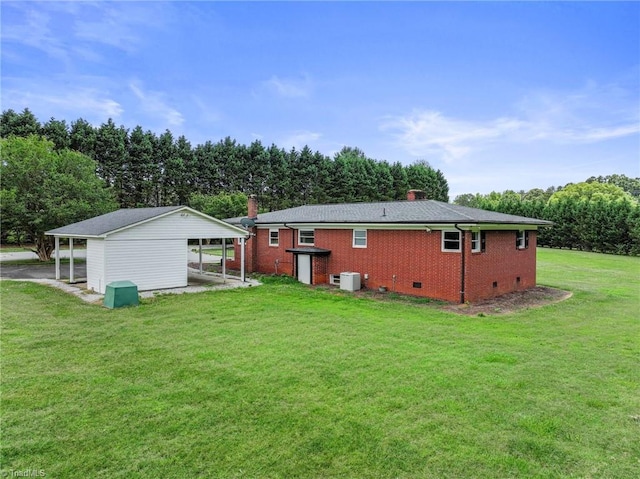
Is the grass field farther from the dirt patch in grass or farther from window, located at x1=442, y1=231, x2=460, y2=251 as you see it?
window, located at x1=442, y1=231, x2=460, y2=251

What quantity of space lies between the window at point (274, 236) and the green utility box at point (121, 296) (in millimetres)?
8706

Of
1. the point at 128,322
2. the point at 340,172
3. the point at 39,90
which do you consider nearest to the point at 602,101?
the point at 128,322

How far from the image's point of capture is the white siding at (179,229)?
47.6 ft

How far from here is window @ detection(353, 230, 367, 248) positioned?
16422 millimetres

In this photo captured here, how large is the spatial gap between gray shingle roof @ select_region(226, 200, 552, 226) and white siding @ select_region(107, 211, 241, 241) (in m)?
3.59

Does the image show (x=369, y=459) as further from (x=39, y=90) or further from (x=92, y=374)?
(x=39, y=90)

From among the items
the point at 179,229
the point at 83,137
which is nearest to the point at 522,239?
the point at 179,229

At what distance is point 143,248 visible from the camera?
1477cm

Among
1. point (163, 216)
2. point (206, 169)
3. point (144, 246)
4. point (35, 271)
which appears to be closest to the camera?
point (144, 246)

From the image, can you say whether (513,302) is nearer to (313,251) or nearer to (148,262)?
(313,251)

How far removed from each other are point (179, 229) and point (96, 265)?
3.21m

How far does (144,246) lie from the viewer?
14.8m

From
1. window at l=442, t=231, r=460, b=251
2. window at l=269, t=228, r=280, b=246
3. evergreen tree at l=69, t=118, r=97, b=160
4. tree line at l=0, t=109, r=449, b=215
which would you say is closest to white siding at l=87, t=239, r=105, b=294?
window at l=269, t=228, r=280, b=246

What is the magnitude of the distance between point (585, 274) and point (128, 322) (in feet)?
78.3
